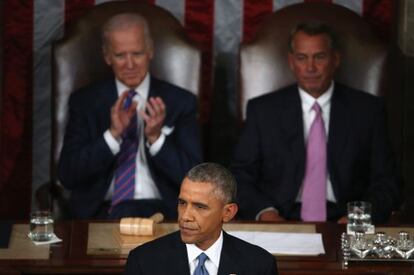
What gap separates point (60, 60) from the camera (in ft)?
20.4

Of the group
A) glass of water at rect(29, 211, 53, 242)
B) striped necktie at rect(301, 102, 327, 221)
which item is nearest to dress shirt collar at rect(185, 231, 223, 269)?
glass of water at rect(29, 211, 53, 242)

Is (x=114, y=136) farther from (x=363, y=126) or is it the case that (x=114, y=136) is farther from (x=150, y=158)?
(x=363, y=126)

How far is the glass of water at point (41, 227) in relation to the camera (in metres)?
4.92

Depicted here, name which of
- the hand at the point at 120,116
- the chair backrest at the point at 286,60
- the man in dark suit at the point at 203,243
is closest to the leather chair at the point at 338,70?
the chair backrest at the point at 286,60

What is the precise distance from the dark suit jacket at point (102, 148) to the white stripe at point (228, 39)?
2.08ft

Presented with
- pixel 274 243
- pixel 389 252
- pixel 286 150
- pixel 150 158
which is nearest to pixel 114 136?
pixel 150 158

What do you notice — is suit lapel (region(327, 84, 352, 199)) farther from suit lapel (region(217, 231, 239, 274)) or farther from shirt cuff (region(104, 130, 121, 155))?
suit lapel (region(217, 231, 239, 274))

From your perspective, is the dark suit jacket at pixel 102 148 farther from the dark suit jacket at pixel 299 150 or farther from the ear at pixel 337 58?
the ear at pixel 337 58

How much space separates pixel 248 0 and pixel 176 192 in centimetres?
129

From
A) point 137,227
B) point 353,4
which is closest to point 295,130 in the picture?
point 353,4

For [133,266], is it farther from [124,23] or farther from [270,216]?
[124,23]

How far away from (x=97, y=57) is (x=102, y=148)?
63 centimetres

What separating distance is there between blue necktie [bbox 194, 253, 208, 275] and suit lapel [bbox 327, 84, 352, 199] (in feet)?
7.40

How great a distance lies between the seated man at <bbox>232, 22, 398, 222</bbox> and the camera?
19.5 feet
